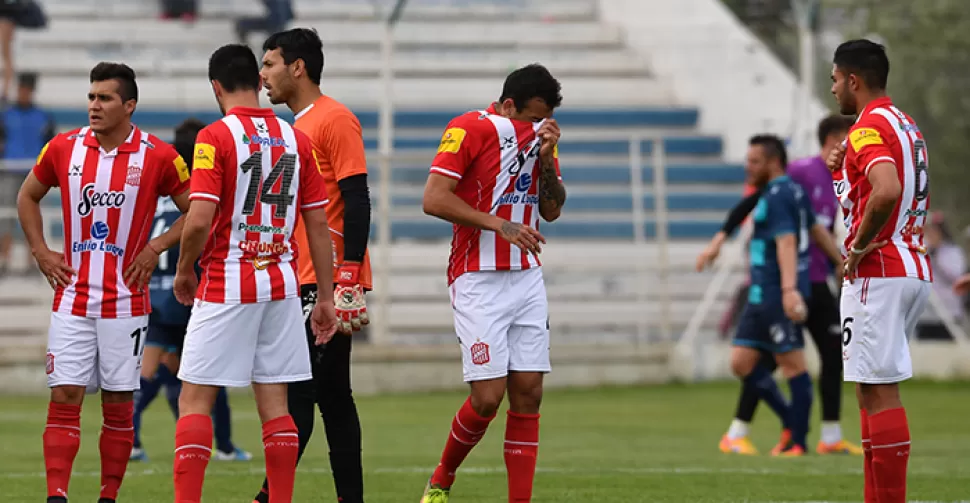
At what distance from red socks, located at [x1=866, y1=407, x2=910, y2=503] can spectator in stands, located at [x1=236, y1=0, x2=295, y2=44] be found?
15.0 meters

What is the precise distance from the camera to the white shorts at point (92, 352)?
6945 mm

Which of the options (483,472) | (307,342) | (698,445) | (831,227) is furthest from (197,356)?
(831,227)

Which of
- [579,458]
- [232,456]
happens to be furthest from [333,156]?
[579,458]

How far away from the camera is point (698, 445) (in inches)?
460

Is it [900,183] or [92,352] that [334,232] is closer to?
[92,352]

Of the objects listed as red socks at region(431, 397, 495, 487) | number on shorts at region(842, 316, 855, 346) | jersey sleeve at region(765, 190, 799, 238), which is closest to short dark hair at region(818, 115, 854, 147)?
Result: jersey sleeve at region(765, 190, 799, 238)

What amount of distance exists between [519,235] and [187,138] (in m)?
3.38

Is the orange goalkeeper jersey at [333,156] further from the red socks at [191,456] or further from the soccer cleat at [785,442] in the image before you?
the soccer cleat at [785,442]

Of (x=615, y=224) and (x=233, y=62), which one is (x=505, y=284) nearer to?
(x=233, y=62)

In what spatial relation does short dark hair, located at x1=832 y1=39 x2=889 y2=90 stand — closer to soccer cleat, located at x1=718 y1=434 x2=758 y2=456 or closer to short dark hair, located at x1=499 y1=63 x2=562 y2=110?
short dark hair, located at x1=499 y1=63 x2=562 y2=110

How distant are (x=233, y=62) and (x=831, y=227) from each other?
22.4 ft

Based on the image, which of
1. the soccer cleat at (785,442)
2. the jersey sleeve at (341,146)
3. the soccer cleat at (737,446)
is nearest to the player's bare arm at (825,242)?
the soccer cleat at (785,442)

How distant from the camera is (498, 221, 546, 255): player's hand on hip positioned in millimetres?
7039

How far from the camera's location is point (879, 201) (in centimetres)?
650
